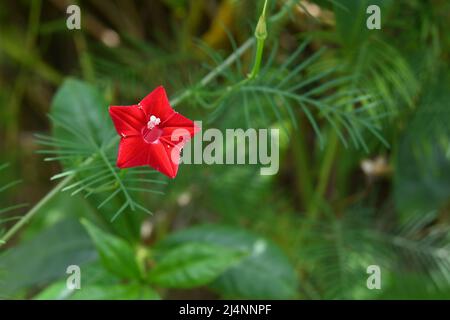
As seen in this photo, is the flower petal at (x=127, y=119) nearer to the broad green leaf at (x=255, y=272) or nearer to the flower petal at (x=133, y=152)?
the flower petal at (x=133, y=152)

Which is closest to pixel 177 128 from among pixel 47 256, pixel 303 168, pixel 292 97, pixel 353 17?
pixel 292 97

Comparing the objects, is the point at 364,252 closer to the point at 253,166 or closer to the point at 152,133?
the point at 253,166

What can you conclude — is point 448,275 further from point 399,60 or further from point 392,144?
point 399,60

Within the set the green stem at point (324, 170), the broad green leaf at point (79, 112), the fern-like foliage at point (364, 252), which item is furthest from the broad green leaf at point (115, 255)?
the green stem at point (324, 170)

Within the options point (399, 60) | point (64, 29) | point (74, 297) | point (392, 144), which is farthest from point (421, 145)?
point (64, 29)

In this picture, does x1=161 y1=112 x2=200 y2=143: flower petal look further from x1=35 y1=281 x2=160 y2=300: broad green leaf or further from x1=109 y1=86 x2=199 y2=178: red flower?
x1=35 y1=281 x2=160 y2=300: broad green leaf

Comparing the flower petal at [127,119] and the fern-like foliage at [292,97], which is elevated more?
the fern-like foliage at [292,97]
